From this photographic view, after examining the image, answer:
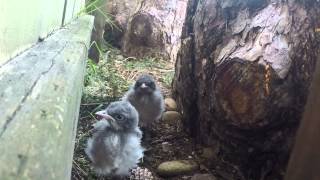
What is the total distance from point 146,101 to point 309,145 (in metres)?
2.90

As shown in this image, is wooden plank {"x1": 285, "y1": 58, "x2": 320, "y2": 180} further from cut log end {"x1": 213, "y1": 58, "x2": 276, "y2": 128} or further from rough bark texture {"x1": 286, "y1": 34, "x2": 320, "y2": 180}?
cut log end {"x1": 213, "y1": 58, "x2": 276, "y2": 128}

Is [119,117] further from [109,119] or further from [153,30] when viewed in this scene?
[153,30]

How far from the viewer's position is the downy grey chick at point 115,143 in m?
2.58

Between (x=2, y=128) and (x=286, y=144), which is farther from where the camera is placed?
(x=286, y=144)

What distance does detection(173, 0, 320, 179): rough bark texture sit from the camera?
239cm

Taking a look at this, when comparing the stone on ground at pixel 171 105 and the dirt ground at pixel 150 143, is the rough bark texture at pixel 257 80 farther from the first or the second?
the stone on ground at pixel 171 105

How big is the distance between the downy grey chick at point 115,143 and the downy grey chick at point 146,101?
2.43ft

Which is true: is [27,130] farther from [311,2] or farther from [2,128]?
[311,2]

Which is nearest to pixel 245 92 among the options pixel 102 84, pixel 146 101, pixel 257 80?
pixel 257 80

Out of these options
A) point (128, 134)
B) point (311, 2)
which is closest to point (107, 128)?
point (128, 134)

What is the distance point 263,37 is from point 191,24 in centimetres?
120

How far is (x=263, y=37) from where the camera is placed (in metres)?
2.57

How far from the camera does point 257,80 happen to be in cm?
238

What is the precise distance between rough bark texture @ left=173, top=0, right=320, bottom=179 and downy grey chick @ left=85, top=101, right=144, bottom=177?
534 millimetres
